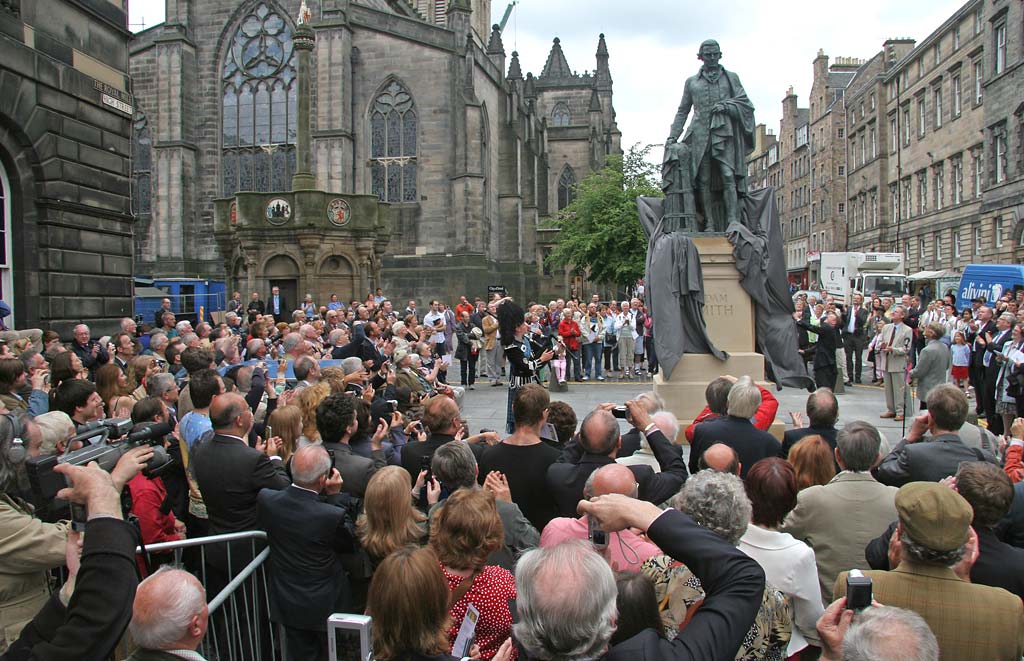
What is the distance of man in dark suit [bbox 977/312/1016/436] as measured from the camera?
35.4 ft

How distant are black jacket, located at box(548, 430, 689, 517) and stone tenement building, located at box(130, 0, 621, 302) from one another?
28497 millimetres

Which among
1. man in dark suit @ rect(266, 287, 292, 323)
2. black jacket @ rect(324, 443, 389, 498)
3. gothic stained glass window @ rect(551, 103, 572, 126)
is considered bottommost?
black jacket @ rect(324, 443, 389, 498)

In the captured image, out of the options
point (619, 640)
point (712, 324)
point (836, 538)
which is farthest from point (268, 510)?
point (712, 324)

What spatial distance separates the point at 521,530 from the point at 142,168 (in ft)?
121

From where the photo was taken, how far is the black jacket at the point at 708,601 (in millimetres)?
1968

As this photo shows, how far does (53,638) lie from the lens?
2516 mm

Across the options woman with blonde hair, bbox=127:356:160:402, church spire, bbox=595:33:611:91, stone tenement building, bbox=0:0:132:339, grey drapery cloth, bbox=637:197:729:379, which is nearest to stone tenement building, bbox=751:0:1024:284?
church spire, bbox=595:33:611:91

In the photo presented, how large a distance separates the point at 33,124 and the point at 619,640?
1405 cm

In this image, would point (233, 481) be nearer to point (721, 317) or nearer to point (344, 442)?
point (344, 442)

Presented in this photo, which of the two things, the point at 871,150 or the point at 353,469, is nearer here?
the point at 353,469

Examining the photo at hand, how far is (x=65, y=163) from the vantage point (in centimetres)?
1334

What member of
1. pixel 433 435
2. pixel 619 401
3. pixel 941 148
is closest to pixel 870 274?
pixel 941 148

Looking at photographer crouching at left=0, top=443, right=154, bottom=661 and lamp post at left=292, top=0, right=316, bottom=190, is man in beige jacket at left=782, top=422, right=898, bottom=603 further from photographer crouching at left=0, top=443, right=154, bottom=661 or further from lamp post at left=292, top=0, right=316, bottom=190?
lamp post at left=292, top=0, right=316, bottom=190

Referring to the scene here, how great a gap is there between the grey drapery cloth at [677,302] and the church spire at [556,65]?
60.3 metres
